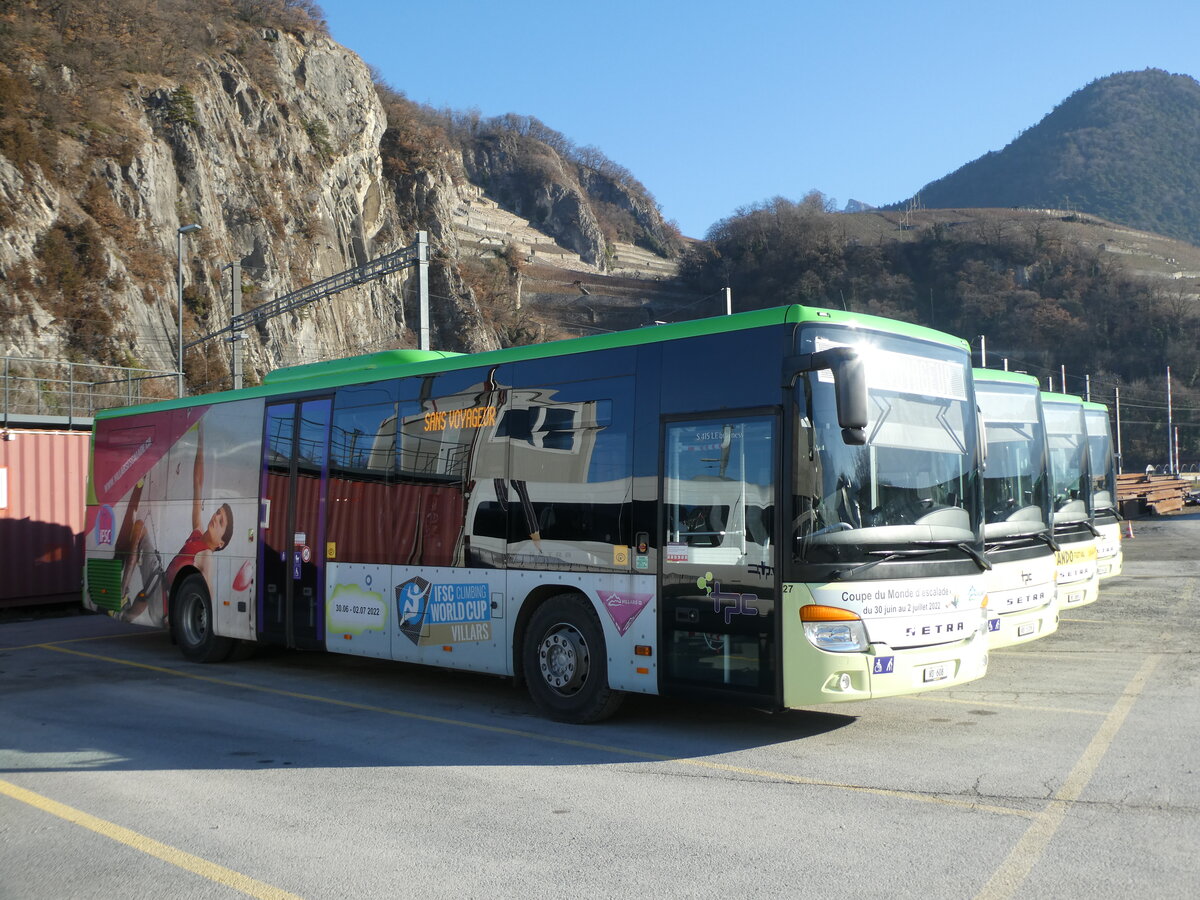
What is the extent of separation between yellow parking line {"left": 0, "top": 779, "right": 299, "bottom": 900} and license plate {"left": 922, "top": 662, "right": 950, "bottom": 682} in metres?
4.60

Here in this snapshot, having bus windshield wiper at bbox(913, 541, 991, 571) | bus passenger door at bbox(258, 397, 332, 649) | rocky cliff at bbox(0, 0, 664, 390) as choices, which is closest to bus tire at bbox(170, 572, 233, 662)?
bus passenger door at bbox(258, 397, 332, 649)

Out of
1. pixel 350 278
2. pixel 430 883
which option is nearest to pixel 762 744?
pixel 430 883

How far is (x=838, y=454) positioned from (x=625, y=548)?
73.2 inches

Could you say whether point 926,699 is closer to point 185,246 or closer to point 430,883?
point 430,883

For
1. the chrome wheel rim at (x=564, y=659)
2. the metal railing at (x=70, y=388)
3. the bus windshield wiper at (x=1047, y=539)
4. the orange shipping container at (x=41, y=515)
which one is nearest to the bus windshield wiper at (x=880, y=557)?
the chrome wheel rim at (x=564, y=659)

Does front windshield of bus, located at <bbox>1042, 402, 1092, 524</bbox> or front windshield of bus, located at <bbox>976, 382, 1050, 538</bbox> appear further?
front windshield of bus, located at <bbox>1042, 402, 1092, 524</bbox>

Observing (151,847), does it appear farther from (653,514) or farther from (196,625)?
(196,625)

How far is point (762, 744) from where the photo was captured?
308 inches

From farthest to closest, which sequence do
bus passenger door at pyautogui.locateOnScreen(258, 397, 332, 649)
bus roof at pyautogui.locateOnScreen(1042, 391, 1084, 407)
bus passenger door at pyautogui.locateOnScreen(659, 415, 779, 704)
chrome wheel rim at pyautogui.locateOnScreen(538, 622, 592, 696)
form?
bus roof at pyautogui.locateOnScreen(1042, 391, 1084, 407) → bus passenger door at pyautogui.locateOnScreen(258, 397, 332, 649) → chrome wheel rim at pyautogui.locateOnScreen(538, 622, 592, 696) → bus passenger door at pyautogui.locateOnScreen(659, 415, 779, 704)

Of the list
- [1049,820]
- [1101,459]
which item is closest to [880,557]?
[1049,820]

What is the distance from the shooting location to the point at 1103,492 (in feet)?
53.7

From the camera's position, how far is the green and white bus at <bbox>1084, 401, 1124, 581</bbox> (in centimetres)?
1550

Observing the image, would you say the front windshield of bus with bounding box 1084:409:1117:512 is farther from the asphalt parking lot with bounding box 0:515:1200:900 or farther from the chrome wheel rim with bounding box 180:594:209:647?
the chrome wheel rim with bounding box 180:594:209:647

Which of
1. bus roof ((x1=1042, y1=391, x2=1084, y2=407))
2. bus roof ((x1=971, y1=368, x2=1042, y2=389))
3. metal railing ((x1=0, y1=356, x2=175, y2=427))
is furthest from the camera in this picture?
metal railing ((x1=0, y1=356, x2=175, y2=427))
